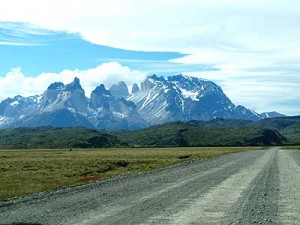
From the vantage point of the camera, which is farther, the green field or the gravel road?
the green field

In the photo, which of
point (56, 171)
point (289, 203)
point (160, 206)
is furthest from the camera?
point (56, 171)

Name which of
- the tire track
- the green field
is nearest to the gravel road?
the tire track

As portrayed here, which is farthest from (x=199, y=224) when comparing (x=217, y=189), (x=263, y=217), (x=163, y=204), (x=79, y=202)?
(x=217, y=189)

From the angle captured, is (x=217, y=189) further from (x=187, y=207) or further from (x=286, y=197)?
(x=187, y=207)

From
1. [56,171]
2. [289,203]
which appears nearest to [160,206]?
[289,203]

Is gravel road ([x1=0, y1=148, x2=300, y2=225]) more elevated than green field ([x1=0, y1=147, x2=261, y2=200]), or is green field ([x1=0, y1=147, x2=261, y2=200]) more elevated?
gravel road ([x1=0, y1=148, x2=300, y2=225])

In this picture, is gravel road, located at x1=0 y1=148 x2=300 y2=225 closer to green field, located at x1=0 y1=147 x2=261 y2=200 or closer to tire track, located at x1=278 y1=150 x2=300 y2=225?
tire track, located at x1=278 y1=150 x2=300 y2=225

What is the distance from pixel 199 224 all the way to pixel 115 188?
14043 mm

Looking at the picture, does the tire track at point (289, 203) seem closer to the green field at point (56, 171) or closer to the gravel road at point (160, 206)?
the gravel road at point (160, 206)

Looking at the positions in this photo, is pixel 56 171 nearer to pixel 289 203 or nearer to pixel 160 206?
pixel 160 206

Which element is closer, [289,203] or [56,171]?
[289,203]

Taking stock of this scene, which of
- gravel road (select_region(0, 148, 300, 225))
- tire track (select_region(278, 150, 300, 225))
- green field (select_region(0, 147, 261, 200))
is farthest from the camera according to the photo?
green field (select_region(0, 147, 261, 200))

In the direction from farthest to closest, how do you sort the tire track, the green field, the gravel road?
the green field
the tire track
the gravel road

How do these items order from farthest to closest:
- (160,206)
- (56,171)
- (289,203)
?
1. (56,171)
2. (289,203)
3. (160,206)
